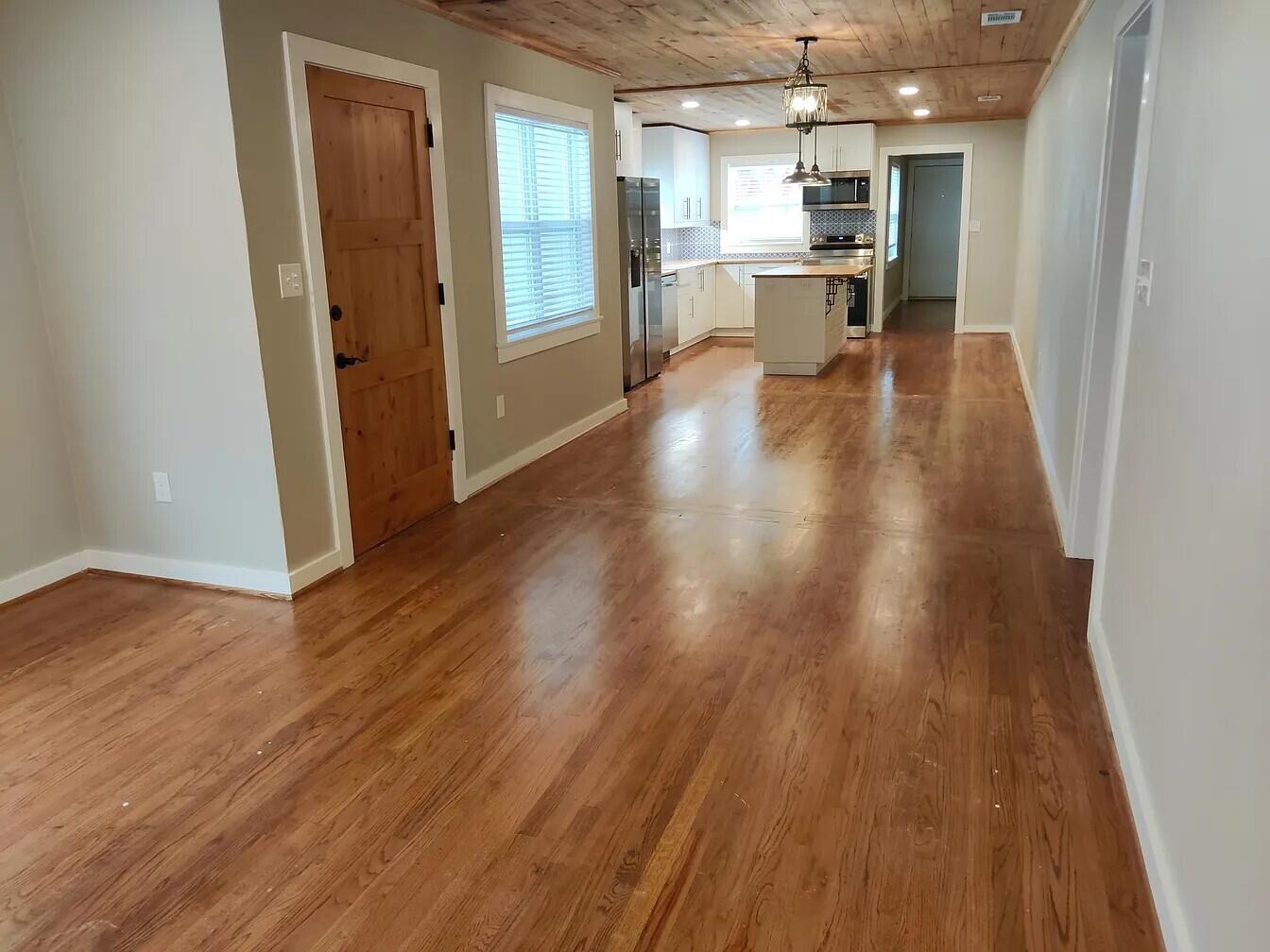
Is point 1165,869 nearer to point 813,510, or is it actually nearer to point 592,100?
point 813,510

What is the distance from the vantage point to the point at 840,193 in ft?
33.7

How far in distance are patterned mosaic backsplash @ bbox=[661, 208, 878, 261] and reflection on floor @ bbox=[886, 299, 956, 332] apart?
131 cm

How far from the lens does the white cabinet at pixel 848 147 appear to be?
1005 centimetres

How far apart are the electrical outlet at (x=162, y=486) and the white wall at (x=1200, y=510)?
3404mm

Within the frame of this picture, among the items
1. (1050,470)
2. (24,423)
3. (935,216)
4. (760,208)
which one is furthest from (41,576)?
(935,216)

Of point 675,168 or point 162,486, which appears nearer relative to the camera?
point 162,486

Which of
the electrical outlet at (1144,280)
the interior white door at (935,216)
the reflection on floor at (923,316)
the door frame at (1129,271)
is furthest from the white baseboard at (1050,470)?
the interior white door at (935,216)

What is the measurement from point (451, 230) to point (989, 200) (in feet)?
25.1

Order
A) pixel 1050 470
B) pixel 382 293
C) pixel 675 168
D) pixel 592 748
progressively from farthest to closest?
pixel 675 168 < pixel 1050 470 < pixel 382 293 < pixel 592 748

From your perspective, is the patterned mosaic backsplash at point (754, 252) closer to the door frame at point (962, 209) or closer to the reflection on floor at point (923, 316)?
the door frame at point (962, 209)

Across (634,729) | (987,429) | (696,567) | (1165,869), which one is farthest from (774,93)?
(1165,869)

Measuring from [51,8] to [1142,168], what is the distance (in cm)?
369

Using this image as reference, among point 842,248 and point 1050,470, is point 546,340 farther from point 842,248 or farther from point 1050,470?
point 842,248

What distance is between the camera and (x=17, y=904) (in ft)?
6.65
